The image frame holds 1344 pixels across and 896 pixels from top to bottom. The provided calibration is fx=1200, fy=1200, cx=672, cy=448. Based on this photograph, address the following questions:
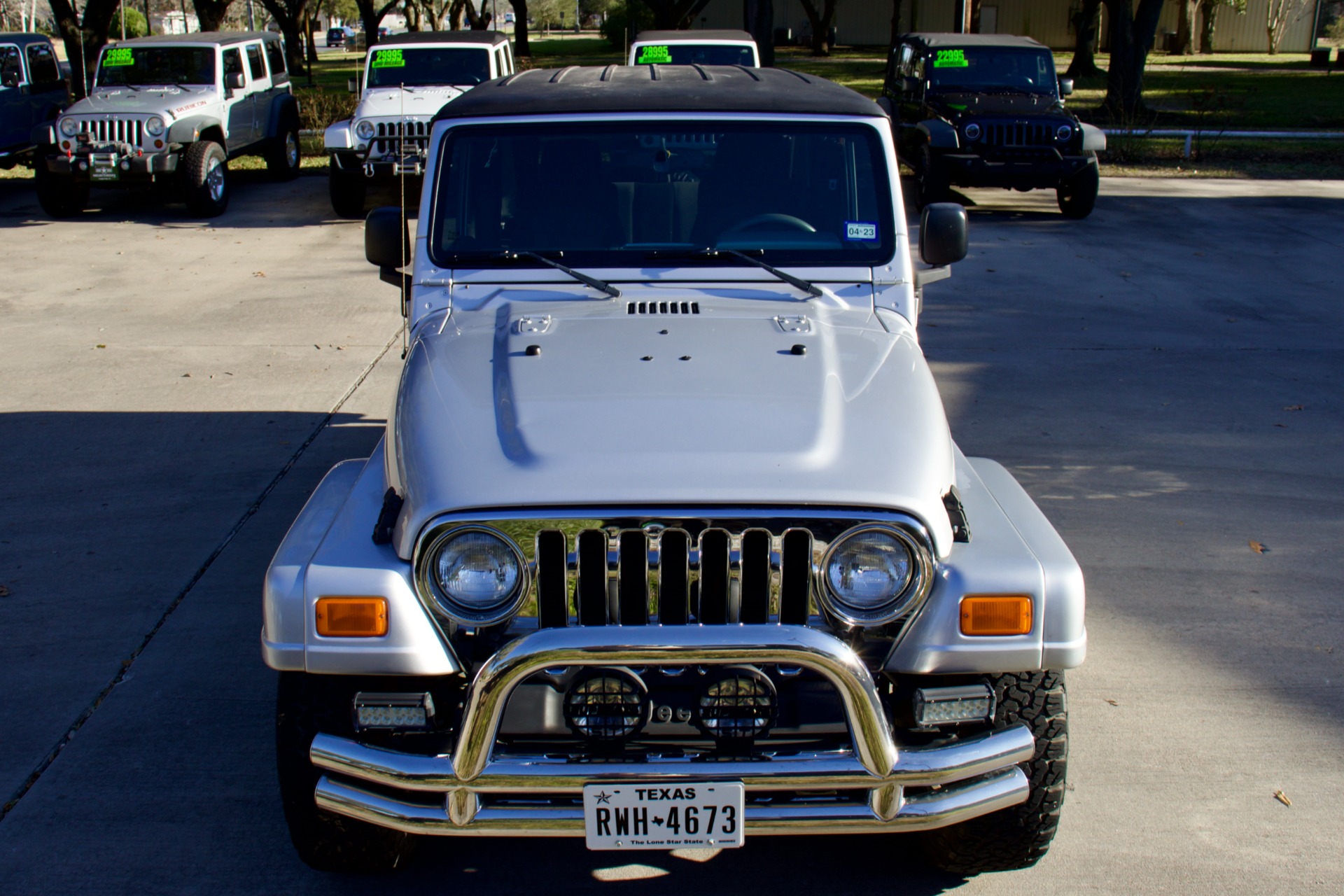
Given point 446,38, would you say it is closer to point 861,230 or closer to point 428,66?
point 428,66

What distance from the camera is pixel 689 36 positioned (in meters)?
16.0

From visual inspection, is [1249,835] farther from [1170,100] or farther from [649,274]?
[1170,100]

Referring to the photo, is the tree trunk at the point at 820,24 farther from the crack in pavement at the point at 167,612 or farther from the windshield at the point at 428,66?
the crack in pavement at the point at 167,612

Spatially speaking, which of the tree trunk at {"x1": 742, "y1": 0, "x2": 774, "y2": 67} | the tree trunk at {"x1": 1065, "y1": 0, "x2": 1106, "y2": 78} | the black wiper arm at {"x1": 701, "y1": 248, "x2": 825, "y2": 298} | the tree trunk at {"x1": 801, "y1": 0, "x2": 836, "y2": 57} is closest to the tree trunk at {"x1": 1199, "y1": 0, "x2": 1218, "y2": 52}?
the tree trunk at {"x1": 801, "y1": 0, "x2": 836, "y2": 57}

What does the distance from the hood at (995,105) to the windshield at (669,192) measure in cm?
1012

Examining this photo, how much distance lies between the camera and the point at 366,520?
9.32 feet

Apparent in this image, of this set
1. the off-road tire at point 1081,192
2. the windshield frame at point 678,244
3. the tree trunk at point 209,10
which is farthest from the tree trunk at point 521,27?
the windshield frame at point 678,244

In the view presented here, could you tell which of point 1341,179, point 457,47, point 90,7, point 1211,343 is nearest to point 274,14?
point 90,7

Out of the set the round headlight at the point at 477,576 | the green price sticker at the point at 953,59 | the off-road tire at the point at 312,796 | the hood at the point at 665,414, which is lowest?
the off-road tire at the point at 312,796

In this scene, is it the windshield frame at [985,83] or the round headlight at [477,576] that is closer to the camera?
the round headlight at [477,576]

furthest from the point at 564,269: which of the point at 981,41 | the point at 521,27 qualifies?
the point at 521,27

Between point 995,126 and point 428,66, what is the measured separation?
6.43 metres

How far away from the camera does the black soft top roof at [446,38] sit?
13938 millimetres

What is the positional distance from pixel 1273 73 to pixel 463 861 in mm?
41786
